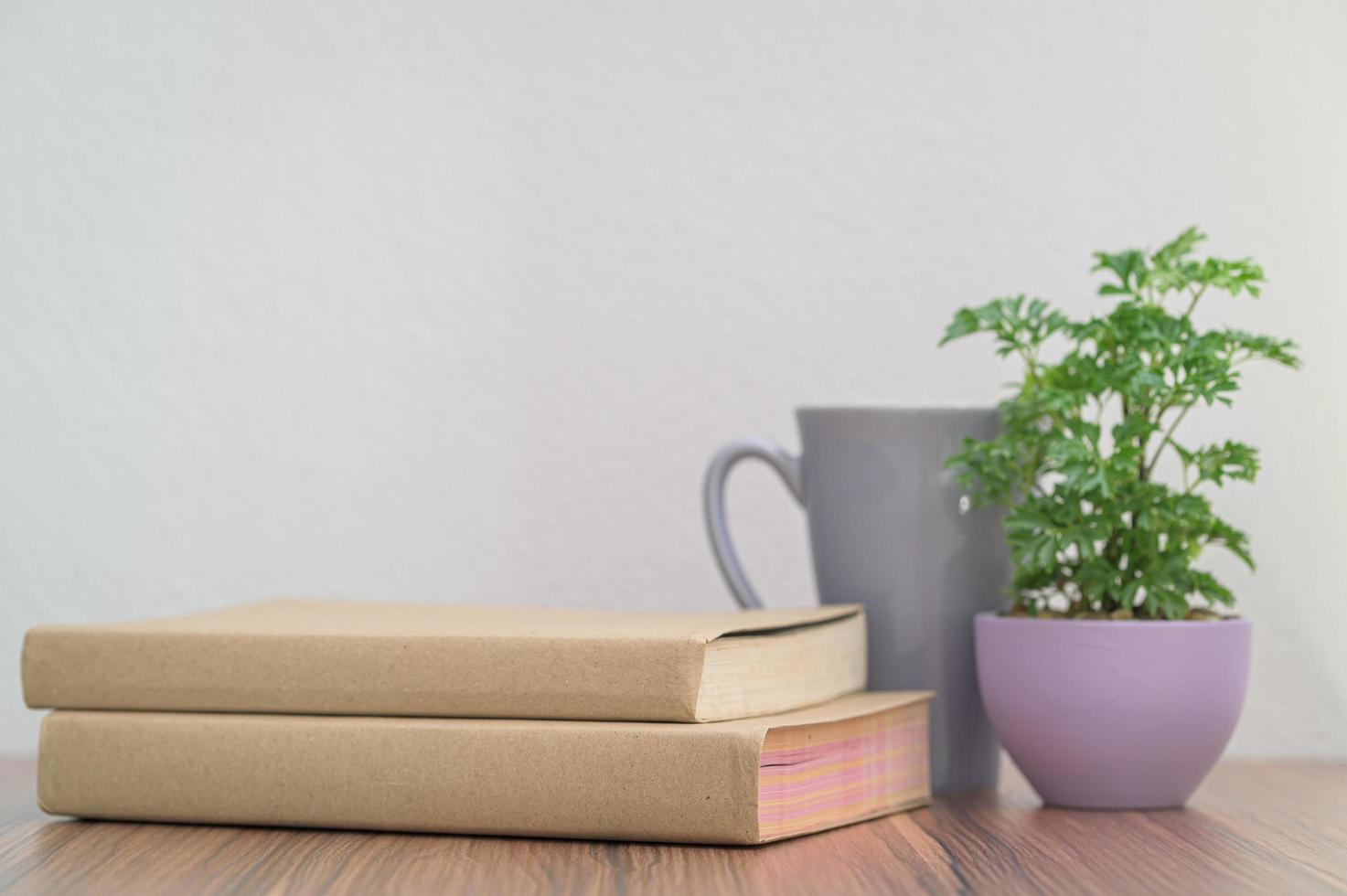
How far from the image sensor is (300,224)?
1.01 meters

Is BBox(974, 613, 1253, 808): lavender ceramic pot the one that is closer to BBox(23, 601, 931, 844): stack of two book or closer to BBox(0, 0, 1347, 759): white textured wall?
BBox(23, 601, 931, 844): stack of two book

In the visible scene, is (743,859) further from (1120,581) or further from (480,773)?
(1120,581)

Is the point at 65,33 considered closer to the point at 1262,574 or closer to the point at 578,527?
the point at 578,527

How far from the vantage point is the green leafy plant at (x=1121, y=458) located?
698 mm

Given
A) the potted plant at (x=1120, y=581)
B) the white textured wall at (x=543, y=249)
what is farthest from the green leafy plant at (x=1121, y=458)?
the white textured wall at (x=543, y=249)

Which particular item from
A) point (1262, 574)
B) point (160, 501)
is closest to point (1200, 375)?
point (1262, 574)

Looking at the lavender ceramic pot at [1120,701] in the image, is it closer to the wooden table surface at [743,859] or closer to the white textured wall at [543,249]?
the wooden table surface at [743,859]

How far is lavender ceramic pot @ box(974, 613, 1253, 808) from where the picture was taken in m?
0.69

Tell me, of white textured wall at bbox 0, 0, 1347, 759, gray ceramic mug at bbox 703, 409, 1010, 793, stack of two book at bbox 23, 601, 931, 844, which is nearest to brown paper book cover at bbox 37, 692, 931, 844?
stack of two book at bbox 23, 601, 931, 844

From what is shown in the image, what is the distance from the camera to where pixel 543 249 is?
1.00 metres

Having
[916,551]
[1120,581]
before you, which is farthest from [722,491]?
[1120,581]

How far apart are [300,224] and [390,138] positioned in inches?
3.6

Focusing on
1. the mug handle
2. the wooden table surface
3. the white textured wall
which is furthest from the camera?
the white textured wall

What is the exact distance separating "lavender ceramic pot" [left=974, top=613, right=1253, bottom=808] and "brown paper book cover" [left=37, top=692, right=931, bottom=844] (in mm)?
86
